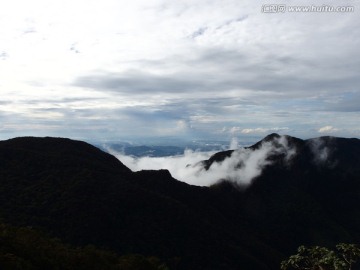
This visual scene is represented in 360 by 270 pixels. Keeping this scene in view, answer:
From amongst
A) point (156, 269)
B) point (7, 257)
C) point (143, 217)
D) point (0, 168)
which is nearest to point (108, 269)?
point (156, 269)

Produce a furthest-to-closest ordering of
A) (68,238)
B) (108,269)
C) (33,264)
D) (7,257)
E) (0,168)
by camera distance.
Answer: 1. (0,168)
2. (68,238)
3. (108,269)
4. (33,264)
5. (7,257)

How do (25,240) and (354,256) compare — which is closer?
(354,256)

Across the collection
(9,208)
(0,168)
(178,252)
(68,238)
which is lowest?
(178,252)

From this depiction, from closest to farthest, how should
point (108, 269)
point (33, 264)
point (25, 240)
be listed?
point (33, 264), point (25, 240), point (108, 269)

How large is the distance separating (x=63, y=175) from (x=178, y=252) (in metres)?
72.4

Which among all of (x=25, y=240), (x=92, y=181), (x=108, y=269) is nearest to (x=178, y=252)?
(x=92, y=181)

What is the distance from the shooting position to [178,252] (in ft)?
632

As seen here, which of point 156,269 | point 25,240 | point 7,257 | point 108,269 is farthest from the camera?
point 156,269

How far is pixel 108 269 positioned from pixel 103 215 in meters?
91.8

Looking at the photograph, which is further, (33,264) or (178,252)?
(178,252)

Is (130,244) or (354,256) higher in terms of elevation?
(354,256)

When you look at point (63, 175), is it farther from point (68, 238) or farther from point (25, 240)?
point (25, 240)

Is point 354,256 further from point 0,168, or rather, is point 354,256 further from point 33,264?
point 0,168

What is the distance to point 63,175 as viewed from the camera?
19962cm
